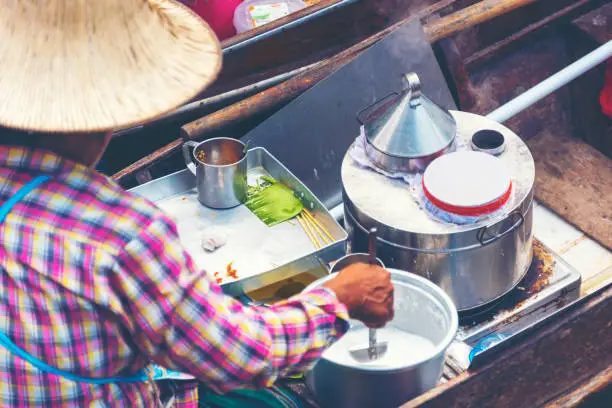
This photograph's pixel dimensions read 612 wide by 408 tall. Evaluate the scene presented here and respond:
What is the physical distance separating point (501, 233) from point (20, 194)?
1.59 m

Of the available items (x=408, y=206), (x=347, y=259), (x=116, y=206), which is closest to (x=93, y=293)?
(x=116, y=206)

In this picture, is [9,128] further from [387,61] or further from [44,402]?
[387,61]

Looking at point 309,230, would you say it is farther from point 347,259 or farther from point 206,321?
point 206,321

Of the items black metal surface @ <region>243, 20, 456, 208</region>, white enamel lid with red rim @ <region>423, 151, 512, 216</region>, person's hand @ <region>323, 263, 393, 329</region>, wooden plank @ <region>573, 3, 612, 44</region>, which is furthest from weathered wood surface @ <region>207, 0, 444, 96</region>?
person's hand @ <region>323, 263, 393, 329</region>

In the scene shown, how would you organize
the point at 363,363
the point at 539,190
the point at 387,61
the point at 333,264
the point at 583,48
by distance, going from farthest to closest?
A: the point at 583,48, the point at 539,190, the point at 387,61, the point at 333,264, the point at 363,363

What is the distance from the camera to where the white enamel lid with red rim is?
266cm

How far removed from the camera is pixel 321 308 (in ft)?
6.55

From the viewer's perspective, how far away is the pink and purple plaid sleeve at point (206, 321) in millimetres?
1698

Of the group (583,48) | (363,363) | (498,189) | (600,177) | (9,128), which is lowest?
(600,177)

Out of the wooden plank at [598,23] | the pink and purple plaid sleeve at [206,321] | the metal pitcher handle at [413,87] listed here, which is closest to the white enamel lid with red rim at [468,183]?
the metal pitcher handle at [413,87]

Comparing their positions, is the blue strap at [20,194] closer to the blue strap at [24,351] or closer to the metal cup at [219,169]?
the blue strap at [24,351]

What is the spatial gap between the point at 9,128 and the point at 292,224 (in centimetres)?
133

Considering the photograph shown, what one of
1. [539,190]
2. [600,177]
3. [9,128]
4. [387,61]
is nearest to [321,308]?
[9,128]

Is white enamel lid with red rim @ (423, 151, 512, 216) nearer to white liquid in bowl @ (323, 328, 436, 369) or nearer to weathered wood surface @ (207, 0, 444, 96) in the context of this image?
white liquid in bowl @ (323, 328, 436, 369)
